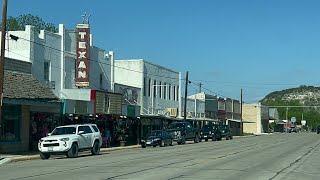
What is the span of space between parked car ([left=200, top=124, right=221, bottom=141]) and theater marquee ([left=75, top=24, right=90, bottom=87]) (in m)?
20.6

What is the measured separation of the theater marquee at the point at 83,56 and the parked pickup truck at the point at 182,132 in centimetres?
973

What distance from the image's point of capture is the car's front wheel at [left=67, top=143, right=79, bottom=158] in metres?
29.3

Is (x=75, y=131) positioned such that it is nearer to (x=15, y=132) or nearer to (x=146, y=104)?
(x=15, y=132)

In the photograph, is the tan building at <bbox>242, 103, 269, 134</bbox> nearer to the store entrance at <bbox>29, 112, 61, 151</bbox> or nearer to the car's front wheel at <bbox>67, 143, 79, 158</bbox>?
the store entrance at <bbox>29, 112, 61, 151</bbox>

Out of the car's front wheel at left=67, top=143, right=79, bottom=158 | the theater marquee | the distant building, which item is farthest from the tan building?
the car's front wheel at left=67, top=143, right=79, bottom=158

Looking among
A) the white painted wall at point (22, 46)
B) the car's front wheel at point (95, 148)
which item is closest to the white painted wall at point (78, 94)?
the white painted wall at point (22, 46)

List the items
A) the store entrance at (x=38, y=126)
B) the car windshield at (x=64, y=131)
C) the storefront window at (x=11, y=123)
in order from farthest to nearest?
the store entrance at (x=38, y=126)
the storefront window at (x=11, y=123)
the car windshield at (x=64, y=131)

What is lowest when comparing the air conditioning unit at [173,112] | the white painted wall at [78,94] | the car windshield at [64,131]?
the car windshield at [64,131]

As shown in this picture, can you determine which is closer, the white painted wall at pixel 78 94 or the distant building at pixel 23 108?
the distant building at pixel 23 108

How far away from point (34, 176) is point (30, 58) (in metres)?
21.0

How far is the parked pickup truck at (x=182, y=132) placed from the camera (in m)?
49.1

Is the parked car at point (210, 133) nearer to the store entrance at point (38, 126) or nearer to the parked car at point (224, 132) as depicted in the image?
the parked car at point (224, 132)

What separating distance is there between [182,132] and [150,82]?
34.8ft

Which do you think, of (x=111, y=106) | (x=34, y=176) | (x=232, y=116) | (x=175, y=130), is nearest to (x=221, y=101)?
(x=232, y=116)
